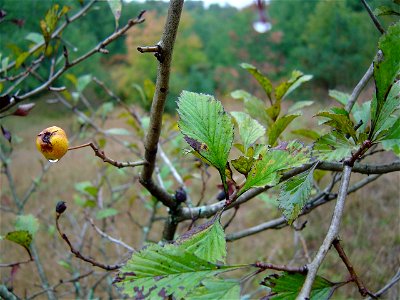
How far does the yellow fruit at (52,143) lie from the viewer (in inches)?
14.1

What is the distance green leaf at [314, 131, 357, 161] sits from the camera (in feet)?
1.26

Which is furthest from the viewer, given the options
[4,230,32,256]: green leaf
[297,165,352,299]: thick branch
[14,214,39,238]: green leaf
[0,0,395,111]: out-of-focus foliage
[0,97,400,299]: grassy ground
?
[0,0,395,111]: out-of-focus foliage

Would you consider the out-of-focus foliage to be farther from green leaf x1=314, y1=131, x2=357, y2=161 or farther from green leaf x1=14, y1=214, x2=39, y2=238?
green leaf x1=314, y1=131, x2=357, y2=161

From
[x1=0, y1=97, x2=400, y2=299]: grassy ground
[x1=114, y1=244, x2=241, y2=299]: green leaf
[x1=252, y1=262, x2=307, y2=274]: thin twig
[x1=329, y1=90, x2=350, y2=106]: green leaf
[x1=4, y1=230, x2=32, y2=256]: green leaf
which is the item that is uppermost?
[x1=0, y1=97, x2=400, y2=299]: grassy ground

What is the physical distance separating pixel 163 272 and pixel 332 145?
22cm

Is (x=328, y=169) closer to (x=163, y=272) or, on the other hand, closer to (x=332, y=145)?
(x=332, y=145)

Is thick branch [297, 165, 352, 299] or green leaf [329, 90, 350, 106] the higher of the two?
green leaf [329, 90, 350, 106]

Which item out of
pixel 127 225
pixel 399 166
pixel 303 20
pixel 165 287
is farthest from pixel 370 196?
pixel 303 20

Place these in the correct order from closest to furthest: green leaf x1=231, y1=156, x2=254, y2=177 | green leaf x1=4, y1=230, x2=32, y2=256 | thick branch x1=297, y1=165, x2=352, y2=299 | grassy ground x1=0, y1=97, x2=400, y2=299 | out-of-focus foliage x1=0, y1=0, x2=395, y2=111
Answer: thick branch x1=297, y1=165, x2=352, y2=299 → green leaf x1=231, y1=156, x2=254, y2=177 → green leaf x1=4, y1=230, x2=32, y2=256 → grassy ground x1=0, y1=97, x2=400, y2=299 → out-of-focus foliage x1=0, y1=0, x2=395, y2=111

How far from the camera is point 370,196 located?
3250 mm

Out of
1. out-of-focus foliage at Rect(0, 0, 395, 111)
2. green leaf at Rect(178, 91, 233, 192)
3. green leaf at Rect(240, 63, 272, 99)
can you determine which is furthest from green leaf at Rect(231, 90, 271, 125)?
out-of-focus foliage at Rect(0, 0, 395, 111)

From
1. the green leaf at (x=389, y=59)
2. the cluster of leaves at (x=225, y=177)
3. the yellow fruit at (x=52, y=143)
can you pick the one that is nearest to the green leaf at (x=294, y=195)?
the cluster of leaves at (x=225, y=177)

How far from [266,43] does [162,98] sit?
487 inches

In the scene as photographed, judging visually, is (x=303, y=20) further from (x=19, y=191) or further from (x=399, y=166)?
(x=399, y=166)
